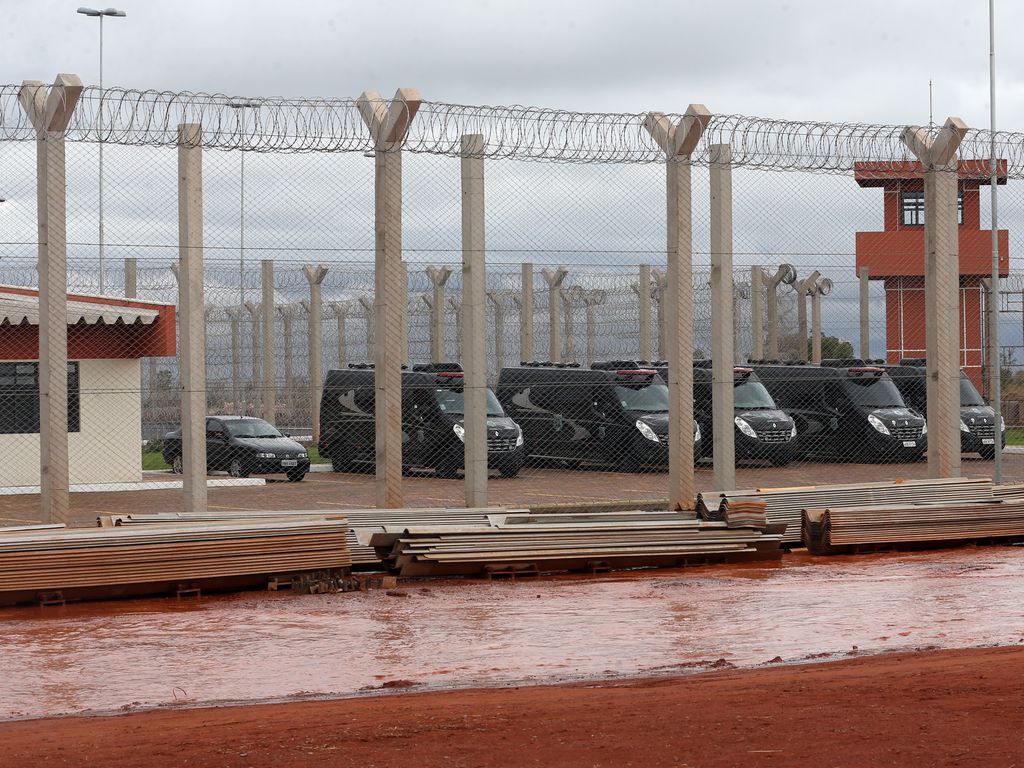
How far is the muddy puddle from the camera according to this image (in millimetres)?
8594

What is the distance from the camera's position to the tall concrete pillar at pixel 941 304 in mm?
16078

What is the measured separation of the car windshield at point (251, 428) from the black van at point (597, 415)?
3950 millimetres

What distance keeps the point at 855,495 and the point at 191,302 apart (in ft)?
23.1

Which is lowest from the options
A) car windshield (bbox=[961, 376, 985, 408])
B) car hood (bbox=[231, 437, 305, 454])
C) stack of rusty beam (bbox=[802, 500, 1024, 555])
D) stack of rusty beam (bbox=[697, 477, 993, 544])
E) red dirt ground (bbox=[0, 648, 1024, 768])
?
red dirt ground (bbox=[0, 648, 1024, 768])

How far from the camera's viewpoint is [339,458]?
77.6 ft

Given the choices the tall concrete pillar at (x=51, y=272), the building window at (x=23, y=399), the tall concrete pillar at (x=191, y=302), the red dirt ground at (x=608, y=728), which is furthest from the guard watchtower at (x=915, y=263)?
the red dirt ground at (x=608, y=728)

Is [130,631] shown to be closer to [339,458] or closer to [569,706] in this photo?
[569,706]

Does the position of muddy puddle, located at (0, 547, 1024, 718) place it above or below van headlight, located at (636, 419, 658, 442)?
below

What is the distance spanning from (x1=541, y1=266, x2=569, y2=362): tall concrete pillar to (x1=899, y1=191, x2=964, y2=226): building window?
1341cm

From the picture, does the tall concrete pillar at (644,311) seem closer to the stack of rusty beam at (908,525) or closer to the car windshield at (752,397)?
the car windshield at (752,397)

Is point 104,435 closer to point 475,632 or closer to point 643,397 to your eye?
point 643,397

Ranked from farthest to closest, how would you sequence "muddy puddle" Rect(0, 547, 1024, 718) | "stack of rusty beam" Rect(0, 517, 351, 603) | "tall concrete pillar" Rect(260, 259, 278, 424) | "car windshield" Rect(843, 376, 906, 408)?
"car windshield" Rect(843, 376, 906, 408) → "tall concrete pillar" Rect(260, 259, 278, 424) → "stack of rusty beam" Rect(0, 517, 351, 603) → "muddy puddle" Rect(0, 547, 1024, 718)

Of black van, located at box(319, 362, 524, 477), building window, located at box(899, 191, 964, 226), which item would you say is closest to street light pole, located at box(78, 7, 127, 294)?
black van, located at box(319, 362, 524, 477)

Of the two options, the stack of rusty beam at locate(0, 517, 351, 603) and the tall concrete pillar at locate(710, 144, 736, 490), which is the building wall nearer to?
the stack of rusty beam at locate(0, 517, 351, 603)
